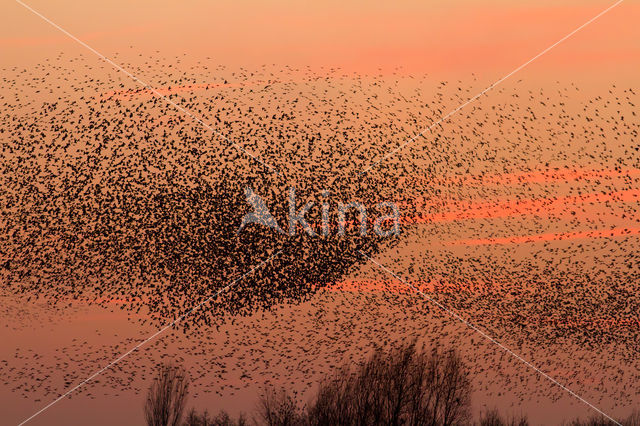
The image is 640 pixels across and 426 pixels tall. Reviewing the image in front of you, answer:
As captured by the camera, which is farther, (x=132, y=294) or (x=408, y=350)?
(x=408, y=350)

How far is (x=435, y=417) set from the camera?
59344 millimetres

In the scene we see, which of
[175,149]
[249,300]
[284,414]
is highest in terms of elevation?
[175,149]

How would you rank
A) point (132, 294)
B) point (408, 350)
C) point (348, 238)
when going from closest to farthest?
point (132, 294) < point (348, 238) < point (408, 350)

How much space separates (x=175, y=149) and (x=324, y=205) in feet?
23.5

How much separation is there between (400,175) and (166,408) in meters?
30.7

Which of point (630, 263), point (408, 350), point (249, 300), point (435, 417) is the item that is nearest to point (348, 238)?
point (249, 300)

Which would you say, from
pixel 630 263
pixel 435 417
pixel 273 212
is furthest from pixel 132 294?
pixel 435 417

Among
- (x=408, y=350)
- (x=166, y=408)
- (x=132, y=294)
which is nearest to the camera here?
(x=132, y=294)

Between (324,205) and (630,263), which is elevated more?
(324,205)

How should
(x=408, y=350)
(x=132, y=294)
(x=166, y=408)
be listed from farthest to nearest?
(x=166, y=408) < (x=408, y=350) < (x=132, y=294)

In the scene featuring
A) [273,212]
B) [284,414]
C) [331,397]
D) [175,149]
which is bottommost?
[284,414]

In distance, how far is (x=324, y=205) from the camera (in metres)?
39.3

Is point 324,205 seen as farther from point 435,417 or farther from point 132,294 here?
point 435,417

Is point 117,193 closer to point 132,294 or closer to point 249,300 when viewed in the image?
point 132,294
